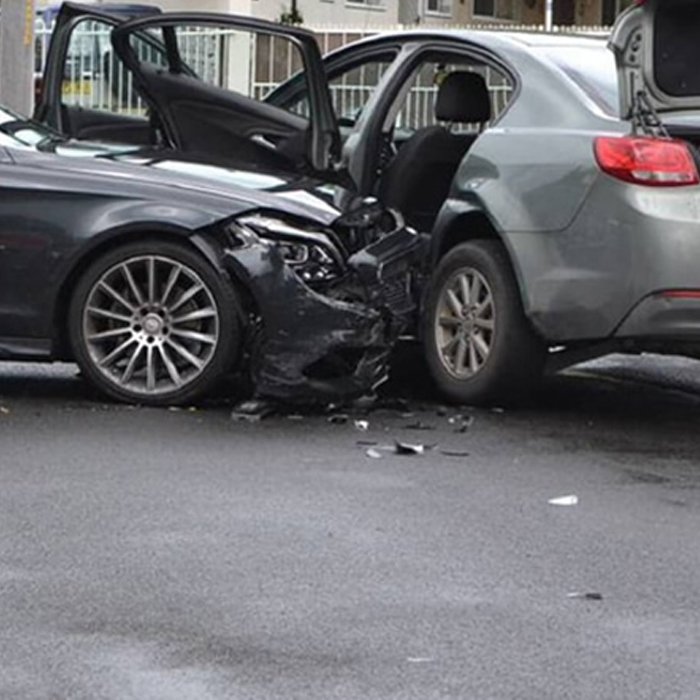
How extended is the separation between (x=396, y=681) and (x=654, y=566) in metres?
1.47

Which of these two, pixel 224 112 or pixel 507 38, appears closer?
pixel 507 38

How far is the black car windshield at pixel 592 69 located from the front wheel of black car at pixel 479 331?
2.45ft

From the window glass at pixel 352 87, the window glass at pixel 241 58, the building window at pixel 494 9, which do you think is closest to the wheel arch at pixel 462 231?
the window glass at pixel 352 87

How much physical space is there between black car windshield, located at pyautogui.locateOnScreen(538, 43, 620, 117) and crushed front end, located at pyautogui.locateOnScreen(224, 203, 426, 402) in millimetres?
1018

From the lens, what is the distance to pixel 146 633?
17.2 ft

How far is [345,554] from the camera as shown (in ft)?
20.1

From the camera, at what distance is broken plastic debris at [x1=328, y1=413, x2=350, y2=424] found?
847 centimetres

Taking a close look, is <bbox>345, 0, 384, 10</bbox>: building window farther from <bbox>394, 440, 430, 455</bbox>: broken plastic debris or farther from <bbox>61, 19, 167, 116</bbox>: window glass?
<bbox>394, 440, 430, 455</bbox>: broken plastic debris

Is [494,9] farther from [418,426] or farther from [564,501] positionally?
[564,501]

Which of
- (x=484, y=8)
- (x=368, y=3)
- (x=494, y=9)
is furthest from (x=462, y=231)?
(x=494, y=9)

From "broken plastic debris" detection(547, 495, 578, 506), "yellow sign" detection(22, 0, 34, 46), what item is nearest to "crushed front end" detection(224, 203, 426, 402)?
"broken plastic debris" detection(547, 495, 578, 506)

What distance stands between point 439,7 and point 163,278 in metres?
32.7

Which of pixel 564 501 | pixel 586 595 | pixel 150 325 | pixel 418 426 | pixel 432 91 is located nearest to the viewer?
pixel 586 595

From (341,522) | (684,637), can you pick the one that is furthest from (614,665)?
(341,522)
